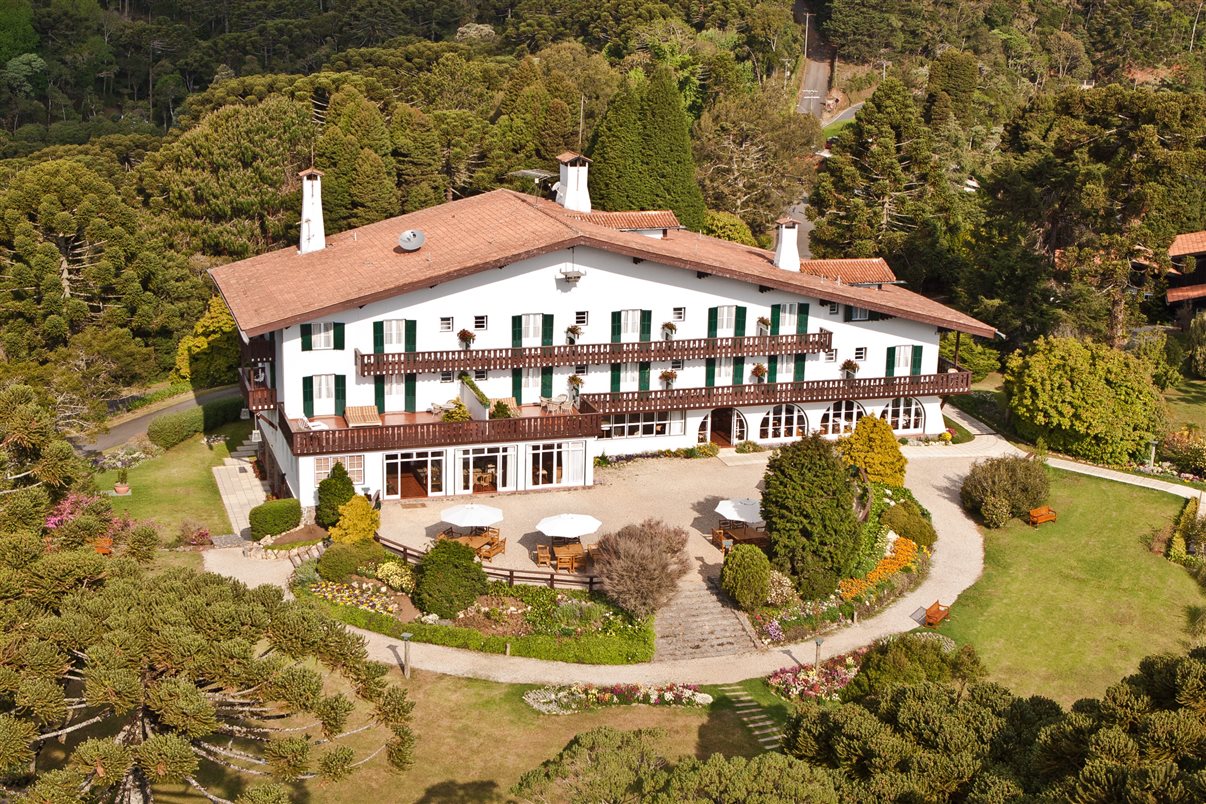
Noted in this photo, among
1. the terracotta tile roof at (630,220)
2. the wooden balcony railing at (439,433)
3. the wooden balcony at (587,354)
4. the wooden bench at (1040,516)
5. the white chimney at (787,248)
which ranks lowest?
the wooden bench at (1040,516)

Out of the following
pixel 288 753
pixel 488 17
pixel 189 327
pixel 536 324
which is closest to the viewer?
pixel 288 753

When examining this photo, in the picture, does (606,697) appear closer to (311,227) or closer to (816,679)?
(816,679)

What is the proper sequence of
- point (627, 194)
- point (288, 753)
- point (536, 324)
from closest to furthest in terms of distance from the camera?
point (288, 753) < point (536, 324) < point (627, 194)

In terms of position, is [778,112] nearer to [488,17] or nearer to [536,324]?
[536,324]

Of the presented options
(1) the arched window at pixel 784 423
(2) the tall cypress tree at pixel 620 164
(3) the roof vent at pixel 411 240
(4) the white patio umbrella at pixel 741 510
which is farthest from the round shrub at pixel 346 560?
(2) the tall cypress tree at pixel 620 164

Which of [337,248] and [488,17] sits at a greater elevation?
[488,17]

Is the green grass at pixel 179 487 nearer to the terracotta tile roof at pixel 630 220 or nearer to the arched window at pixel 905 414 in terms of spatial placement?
the terracotta tile roof at pixel 630 220

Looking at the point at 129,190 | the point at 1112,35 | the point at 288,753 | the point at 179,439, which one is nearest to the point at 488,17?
the point at 1112,35
